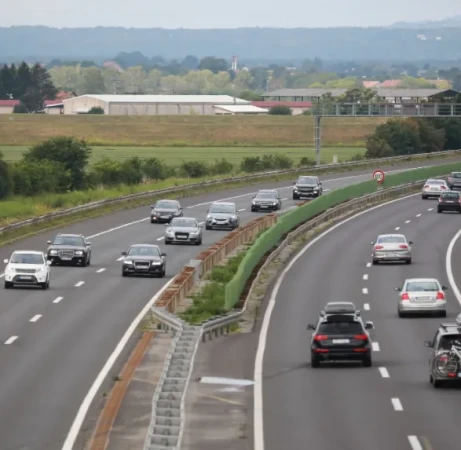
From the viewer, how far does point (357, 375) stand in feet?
114

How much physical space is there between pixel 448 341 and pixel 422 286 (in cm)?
1575

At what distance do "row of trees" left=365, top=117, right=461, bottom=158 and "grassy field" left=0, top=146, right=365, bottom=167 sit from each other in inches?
145

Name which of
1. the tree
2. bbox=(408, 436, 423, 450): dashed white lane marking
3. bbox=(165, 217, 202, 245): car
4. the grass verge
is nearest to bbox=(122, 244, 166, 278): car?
the grass verge

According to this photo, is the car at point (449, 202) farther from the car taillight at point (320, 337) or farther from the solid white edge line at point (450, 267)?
the car taillight at point (320, 337)

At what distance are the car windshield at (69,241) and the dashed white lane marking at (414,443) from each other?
1412 inches

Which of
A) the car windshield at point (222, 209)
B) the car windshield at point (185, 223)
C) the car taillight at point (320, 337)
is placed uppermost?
the car taillight at point (320, 337)

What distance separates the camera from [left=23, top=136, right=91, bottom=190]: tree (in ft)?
361

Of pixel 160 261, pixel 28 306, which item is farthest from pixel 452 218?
pixel 28 306

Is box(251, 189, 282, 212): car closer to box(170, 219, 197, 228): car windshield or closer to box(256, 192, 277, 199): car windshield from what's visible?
box(256, 192, 277, 199): car windshield

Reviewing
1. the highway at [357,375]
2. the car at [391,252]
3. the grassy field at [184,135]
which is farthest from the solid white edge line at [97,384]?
the grassy field at [184,135]

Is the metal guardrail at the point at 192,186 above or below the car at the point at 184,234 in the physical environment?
below

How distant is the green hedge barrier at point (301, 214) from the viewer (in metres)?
49.8

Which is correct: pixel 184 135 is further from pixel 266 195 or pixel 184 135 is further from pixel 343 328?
pixel 343 328

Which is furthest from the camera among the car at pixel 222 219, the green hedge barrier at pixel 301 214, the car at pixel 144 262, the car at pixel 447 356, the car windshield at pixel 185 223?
the car at pixel 222 219
